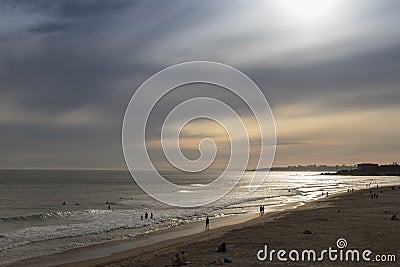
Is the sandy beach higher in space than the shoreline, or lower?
higher

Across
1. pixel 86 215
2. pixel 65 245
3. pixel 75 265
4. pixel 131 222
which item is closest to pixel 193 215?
pixel 131 222

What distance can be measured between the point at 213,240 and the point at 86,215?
30.9 meters

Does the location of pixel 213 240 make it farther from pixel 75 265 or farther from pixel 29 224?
pixel 29 224

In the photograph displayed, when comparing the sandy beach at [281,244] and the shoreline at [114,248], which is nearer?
the sandy beach at [281,244]

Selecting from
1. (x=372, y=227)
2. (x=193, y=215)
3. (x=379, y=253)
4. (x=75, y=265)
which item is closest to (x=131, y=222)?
(x=193, y=215)

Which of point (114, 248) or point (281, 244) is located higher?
point (281, 244)

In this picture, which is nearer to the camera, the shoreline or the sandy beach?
the sandy beach

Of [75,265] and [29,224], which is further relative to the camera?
[29,224]

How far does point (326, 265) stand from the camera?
19109 millimetres

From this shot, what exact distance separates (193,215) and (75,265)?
1128 inches

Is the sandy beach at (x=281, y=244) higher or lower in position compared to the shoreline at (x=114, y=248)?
higher

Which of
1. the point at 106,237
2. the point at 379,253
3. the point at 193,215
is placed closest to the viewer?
the point at 379,253

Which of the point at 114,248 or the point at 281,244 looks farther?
the point at 114,248

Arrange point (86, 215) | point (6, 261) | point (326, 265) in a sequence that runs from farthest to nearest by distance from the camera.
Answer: point (86, 215)
point (6, 261)
point (326, 265)
